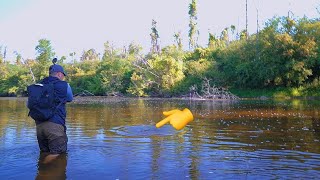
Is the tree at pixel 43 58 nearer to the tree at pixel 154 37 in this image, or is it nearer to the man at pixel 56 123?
the tree at pixel 154 37

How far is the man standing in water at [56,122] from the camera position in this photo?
7574 millimetres

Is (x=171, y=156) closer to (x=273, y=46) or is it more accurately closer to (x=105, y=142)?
(x=105, y=142)

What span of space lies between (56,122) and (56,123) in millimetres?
20

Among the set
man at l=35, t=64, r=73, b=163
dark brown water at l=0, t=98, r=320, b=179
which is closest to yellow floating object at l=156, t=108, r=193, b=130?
dark brown water at l=0, t=98, r=320, b=179

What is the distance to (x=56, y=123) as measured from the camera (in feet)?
25.0

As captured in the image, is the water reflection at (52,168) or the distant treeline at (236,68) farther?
the distant treeline at (236,68)

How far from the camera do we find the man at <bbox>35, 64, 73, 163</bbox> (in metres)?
7.58

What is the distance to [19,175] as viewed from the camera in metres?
6.55

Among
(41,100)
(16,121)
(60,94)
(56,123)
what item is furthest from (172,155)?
(16,121)

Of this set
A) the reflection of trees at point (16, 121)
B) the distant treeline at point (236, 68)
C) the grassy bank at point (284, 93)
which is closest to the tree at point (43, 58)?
the distant treeline at point (236, 68)

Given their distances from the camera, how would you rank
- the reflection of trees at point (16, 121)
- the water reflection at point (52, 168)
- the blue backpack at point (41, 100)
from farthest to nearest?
the reflection of trees at point (16, 121)
the blue backpack at point (41, 100)
the water reflection at point (52, 168)

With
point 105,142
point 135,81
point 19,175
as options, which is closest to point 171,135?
point 105,142

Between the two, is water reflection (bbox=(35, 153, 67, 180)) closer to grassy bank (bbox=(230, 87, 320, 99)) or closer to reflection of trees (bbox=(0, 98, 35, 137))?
reflection of trees (bbox=(0, 98, 35, 137))

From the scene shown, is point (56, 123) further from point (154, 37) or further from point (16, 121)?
point (154, 37)
